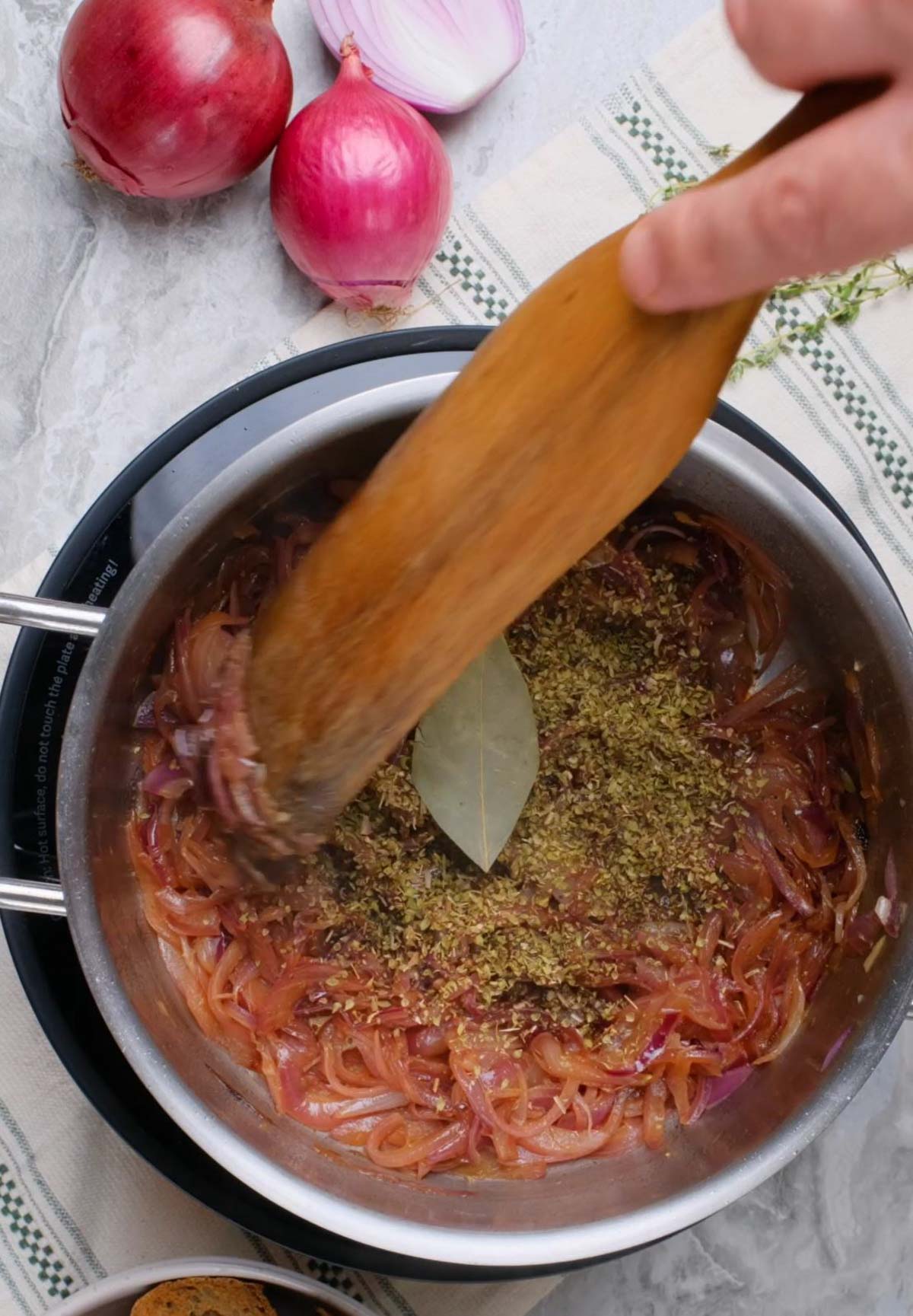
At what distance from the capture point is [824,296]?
1.43 m

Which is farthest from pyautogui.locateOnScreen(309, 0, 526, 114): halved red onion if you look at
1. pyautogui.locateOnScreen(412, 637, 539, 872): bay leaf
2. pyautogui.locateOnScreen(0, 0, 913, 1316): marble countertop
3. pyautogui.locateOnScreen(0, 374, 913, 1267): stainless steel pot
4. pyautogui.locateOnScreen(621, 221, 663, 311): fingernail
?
pyautogui.locateOnScreen(621, 221, 663, 311): fingernail

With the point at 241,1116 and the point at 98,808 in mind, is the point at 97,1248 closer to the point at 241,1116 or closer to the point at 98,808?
the point at 241,1116

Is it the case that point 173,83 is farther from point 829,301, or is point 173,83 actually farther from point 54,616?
point 829,301

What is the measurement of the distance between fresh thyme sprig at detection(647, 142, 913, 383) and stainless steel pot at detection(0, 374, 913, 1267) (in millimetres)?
355

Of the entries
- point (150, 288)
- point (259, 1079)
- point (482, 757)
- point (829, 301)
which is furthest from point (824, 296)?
point (259, 1079)

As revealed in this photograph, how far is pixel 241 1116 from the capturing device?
113 centimetres

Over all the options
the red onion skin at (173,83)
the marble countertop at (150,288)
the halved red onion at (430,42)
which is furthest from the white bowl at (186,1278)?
the halved red onion at (430,42)

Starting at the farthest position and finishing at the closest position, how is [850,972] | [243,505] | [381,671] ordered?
[850,972]
[243,505]
[381,671]

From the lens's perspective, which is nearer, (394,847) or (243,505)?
(243,505)

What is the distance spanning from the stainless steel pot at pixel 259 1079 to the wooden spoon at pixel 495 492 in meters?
0.13

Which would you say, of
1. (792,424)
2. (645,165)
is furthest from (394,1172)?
(645,165)

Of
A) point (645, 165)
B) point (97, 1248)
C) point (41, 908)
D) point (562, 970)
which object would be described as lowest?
point (97, 1248)

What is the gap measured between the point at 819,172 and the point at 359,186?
2.73ft

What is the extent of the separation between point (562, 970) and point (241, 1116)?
36cm
